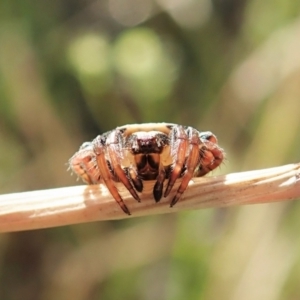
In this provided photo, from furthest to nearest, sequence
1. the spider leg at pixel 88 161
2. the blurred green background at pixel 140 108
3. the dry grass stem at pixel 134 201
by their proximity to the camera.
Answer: the blurred green background at pixel 140 108 → the spider leg at pixel 88 161 → the dry grass stem at pixel 134 201

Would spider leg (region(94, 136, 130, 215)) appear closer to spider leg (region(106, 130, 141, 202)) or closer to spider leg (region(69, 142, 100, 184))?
spider leg (region(106, 130, 141, 202))

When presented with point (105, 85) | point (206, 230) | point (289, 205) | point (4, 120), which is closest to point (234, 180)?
point (206, 230)

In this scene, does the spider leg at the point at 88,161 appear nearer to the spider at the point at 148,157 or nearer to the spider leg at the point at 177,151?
the spider at the point at 148,157

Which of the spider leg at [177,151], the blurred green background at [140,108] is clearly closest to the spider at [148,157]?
the spider leg at [177,151]

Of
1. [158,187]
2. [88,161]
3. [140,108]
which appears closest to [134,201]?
[158,187]

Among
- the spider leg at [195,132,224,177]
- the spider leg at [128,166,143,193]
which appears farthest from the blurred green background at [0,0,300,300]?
the spider leg at [128,166,143,193]

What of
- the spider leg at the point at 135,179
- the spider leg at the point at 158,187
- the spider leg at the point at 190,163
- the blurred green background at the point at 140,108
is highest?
the spider leg at the point at 190,163

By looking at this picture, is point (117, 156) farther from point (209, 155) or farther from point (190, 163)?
point (209, 155)

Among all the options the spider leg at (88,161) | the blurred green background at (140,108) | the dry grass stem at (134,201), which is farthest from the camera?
the blurred green background at (140,108)
